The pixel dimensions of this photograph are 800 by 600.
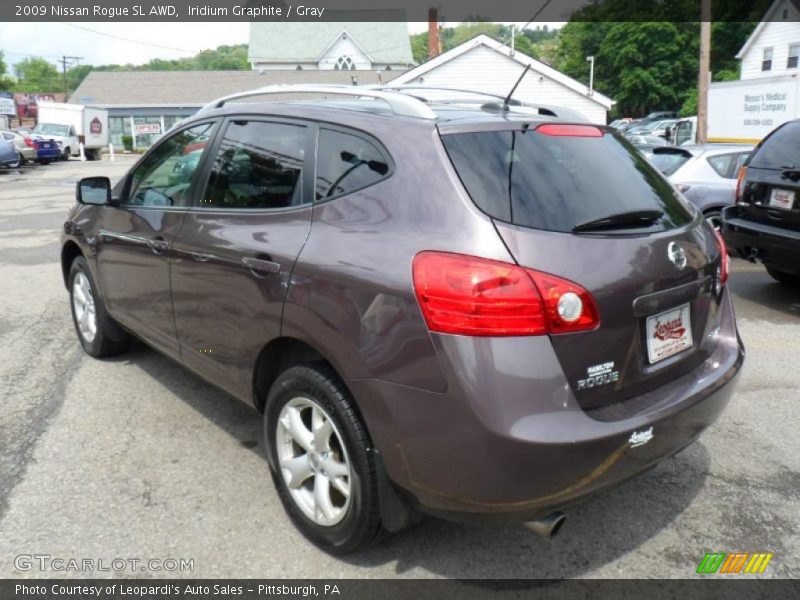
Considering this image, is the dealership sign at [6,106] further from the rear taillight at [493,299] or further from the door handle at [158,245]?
the rear taillight at [493,299]

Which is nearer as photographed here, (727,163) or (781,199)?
(781,199)

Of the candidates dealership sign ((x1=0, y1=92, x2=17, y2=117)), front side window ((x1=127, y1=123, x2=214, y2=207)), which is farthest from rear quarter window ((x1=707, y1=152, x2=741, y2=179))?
dealership sign ((x1=0, y1=92, x2=17, y2=117))

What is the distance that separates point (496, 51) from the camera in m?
28.4

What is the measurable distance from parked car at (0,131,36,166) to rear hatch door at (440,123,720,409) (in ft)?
98.5

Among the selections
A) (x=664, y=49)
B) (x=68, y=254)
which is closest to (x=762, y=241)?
(x=68, y=254)

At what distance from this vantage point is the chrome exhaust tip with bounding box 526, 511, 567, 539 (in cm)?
238

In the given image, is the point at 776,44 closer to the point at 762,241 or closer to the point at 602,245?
the point at 762,241

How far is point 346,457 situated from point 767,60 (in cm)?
4820

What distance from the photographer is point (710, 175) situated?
910 cm

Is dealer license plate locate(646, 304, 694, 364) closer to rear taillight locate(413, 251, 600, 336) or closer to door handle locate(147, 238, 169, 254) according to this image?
rear taillight locate(413, 251, 600, 336)

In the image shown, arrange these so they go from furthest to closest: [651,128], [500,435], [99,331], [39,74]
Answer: [39,74], [651,128], [99,331], [500,435]

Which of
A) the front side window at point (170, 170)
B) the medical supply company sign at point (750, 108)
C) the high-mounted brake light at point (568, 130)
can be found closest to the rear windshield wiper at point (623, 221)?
the high-mounted brake light at point (568, 130)

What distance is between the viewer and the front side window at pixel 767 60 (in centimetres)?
4222

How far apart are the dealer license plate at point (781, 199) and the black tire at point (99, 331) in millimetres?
5518
